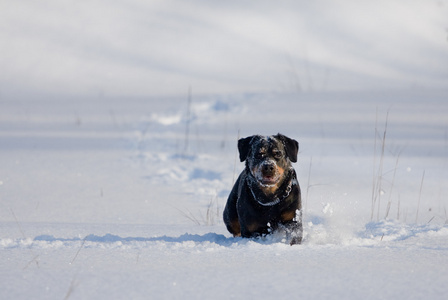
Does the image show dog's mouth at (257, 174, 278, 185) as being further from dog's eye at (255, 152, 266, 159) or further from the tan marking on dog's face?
dog's eye at (255, 152, 266, 159)

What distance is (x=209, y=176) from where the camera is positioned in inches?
245

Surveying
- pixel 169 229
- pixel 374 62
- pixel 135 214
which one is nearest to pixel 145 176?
pixel 135 214

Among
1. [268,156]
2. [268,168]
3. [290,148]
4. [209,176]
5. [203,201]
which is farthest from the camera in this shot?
[209,176]

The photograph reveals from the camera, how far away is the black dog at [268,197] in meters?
3.53

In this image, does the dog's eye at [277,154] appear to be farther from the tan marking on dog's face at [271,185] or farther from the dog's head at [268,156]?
the tan marking on dog's face at [271,185]

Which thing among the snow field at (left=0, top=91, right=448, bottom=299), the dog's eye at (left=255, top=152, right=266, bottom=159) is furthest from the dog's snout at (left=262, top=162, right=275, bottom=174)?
the snow field at (left=0, top=91, right=448, bottom=299)

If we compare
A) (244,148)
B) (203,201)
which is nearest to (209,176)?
(203,201)

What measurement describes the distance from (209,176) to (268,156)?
8.44ft

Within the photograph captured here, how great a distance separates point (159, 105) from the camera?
11906 millimetres

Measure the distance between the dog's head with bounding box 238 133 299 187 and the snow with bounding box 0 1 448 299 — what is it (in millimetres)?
394

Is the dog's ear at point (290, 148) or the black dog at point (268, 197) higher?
the dog's ear at point (290, 148)

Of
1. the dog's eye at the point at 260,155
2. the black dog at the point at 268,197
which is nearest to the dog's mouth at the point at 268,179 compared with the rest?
the black dog at the point at 268,197

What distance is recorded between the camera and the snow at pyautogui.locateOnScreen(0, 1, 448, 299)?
2.10 m

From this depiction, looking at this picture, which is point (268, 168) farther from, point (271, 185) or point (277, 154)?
point (277, 154)
